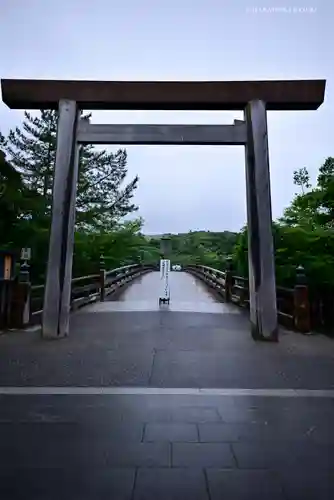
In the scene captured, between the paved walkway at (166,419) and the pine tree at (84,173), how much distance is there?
45.1 ft

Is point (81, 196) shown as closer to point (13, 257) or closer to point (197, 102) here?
point (13, 257)

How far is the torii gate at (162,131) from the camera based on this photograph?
7.78m

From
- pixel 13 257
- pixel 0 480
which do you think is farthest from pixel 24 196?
pixel 0 480

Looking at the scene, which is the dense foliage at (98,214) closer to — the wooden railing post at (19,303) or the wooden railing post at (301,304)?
the wooden railing post at (301,304)

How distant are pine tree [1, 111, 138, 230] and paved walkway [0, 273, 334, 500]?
13.8 metres

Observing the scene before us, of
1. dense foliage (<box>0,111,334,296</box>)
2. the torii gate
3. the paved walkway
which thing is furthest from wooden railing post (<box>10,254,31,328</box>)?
dense foliage (<box>0,111,334,296</box>)

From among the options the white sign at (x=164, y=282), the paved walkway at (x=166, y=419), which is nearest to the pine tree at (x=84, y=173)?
the white sign at (x=164, y=282)

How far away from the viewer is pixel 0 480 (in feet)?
8.85

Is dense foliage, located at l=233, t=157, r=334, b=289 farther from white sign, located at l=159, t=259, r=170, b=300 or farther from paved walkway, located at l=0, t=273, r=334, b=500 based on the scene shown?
white sign, located at l=159, t=259, r=170, b=300

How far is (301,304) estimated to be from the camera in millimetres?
8352

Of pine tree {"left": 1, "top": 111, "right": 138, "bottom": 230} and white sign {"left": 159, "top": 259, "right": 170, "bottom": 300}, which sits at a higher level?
pine tree {"left": 1, "top": 111, "right": 138, "bottom": 230}

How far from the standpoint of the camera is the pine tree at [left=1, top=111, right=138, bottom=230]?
65.6 feet

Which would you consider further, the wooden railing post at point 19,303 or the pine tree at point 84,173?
the pine tree at point 84,173

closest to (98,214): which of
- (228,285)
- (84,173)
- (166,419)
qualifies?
(84,173)
